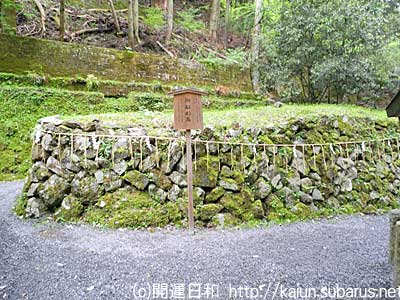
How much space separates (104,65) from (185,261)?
7.96 metres

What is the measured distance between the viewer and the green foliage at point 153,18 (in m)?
13.6

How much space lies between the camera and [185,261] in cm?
310

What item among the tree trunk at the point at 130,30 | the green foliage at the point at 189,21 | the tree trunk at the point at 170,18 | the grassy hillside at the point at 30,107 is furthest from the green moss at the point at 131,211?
the green foliage at the point at 189,21

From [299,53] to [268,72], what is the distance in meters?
1.22

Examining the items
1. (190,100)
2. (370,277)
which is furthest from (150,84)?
(370,277)

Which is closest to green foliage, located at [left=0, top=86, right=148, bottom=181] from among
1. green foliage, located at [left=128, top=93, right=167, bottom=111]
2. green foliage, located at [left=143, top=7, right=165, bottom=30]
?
green foliage, located at [left=128, top=93, right=167, bottom=111]

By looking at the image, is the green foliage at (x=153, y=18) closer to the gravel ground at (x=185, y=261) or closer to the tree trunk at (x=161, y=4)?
the tree trunk at (x=161, y=4)

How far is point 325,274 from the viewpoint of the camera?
281cm

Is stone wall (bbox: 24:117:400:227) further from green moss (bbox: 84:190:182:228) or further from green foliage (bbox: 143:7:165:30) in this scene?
green foliage (bbox: 143:7:165:30)

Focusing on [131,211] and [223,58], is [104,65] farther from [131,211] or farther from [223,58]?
[131,211]

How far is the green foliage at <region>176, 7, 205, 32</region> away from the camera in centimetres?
1487

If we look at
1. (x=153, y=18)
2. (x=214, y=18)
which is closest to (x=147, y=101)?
(x=153, y=18)

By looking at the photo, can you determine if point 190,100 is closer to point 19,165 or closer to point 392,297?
point 392,297

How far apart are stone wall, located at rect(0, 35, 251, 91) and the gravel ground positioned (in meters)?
5.71
